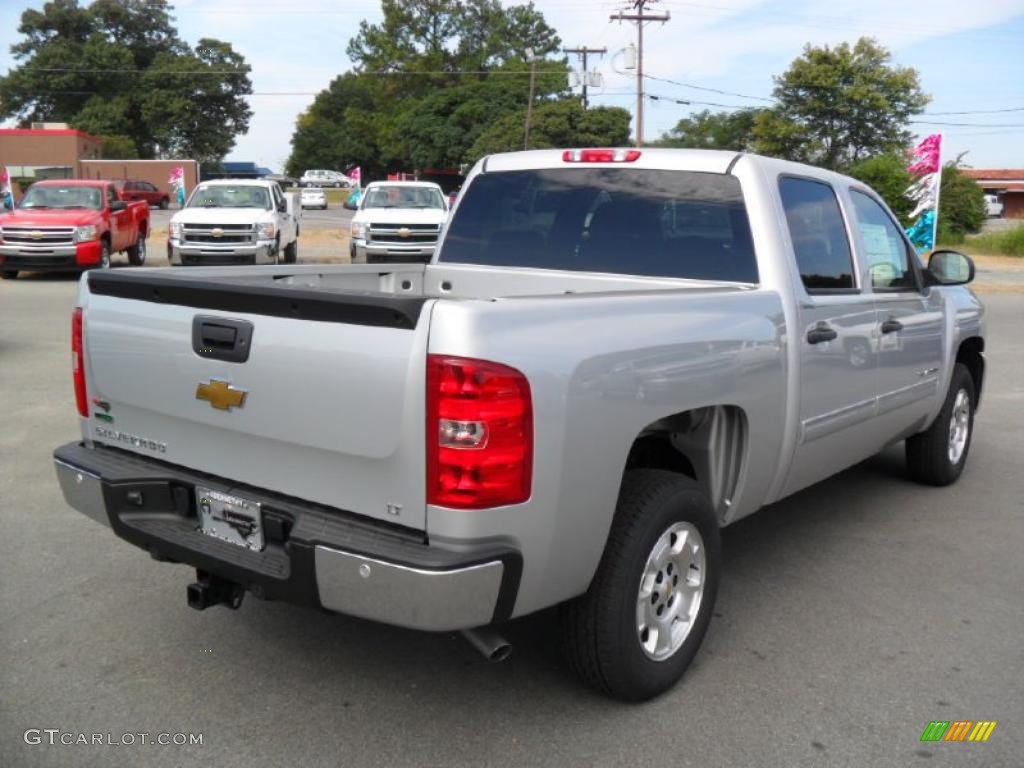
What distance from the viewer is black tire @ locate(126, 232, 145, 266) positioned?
20.1 metres

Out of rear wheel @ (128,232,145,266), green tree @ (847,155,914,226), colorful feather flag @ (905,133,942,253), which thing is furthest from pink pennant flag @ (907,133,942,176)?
rear wheel @ (128,232,145,266)

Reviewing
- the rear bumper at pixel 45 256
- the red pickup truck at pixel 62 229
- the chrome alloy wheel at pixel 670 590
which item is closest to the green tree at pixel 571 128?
the red pickup truck at pixel 62 229

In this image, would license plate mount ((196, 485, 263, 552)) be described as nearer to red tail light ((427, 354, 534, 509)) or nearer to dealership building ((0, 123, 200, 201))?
red tail light ((427, 354, 534, 509))

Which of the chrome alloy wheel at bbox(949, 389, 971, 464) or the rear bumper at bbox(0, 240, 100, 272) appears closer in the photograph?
the chrome alloy wheel at bbox(949, 389, 971, 464)

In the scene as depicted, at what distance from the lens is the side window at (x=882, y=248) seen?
15.8 ft

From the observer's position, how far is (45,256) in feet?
55.6

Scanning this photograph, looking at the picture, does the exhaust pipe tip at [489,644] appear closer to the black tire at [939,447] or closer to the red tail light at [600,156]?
the red tail light at [600,156]

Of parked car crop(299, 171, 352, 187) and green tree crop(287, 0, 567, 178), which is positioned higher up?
green tree crop(287, 0, 567, 178)

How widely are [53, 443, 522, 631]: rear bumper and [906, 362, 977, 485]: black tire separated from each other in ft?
13.0

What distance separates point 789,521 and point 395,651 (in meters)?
2.59

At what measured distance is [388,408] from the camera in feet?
8.70

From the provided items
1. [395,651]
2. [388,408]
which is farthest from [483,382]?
[395,651]

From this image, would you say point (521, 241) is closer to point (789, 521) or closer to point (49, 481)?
point (789, 521)

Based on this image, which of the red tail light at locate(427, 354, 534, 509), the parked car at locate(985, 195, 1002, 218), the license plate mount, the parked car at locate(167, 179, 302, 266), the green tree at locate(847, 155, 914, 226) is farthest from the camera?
the parked car at locate(985, 195, 1002, 218)
